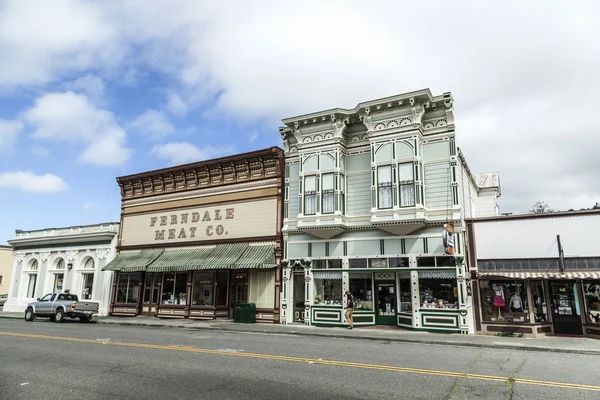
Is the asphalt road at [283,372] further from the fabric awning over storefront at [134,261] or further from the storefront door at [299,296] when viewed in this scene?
the fabric awning over storefront at [134,261]

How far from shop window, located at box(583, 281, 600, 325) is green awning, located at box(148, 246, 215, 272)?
18.8 m

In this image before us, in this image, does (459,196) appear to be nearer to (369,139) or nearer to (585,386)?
(369,139)

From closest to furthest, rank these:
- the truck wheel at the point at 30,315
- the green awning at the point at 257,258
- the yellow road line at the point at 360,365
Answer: the yellow road line at the point at 360,365 < the green awning at the point at 257,258 < the truck wheel at the point at 30,315

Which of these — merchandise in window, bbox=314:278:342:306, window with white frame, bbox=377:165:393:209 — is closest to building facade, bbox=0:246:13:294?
merchandise in window, bbox=314:278:342:306

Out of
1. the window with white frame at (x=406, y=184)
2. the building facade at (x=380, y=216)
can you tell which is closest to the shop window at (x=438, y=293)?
the building facade at (x=380, y=216)

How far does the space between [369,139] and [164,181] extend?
14776mm

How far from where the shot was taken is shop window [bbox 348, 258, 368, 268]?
68.0 feet

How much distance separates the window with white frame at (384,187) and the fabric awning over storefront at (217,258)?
663cm

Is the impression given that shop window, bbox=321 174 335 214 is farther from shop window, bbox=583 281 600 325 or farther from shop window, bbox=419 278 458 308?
shop window, bbox=583 281 600 325

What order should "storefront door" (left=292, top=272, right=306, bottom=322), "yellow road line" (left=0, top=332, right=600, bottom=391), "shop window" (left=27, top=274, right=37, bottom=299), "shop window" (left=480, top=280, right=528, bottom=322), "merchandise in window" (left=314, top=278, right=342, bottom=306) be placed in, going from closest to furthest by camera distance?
"yellow road line" (left=0, top=332, right=600, bottom=391)
"shop window" (left=480, top=280, right=528, bottom=322)
"merchandise in window" (left=314, top=278, right=342, bottom=306)
"storefront door" (left=292, top=272, right=306, bottom=322)
"shop window" (left=27, top=274, right=37, bottom=299)

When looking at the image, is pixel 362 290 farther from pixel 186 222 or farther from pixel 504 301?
pixel 186 222

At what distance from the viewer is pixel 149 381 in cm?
834

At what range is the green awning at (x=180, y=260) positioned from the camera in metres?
24.7

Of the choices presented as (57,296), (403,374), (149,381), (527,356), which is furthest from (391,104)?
(57,296)
